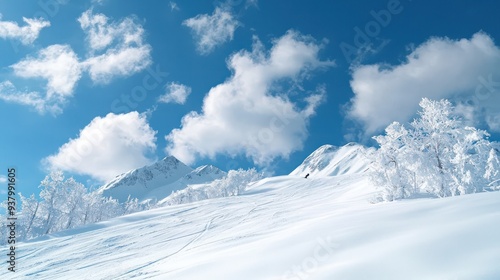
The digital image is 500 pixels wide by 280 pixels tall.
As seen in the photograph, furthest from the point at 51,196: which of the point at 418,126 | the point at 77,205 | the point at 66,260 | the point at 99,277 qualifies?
the point at 418,126

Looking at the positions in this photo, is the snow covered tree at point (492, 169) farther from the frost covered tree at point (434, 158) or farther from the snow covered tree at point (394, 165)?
the snow covered tree at point (394, 165)

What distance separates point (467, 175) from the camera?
2738 centimetres

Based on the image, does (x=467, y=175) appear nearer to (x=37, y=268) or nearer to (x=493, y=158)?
(x=493, y=158)

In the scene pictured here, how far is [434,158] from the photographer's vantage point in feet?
100

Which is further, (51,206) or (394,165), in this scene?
(51,206)

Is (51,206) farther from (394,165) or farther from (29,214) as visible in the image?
(394,165)

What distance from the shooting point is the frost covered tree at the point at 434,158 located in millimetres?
27734

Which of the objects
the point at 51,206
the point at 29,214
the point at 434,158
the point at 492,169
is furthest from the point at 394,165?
the point at 29,214

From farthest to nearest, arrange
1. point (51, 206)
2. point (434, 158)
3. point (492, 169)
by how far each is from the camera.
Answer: point (51, 206)
point (434, 158)
point (492, 169)

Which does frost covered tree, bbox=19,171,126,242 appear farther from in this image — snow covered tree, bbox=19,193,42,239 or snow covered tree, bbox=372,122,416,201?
snow covered tree, bbox=372,122,416,201

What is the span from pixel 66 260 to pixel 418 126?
36.4 m

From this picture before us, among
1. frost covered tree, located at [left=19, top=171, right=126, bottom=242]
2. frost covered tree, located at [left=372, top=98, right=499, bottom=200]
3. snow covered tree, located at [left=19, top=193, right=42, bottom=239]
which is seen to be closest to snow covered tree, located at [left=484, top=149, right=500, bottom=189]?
frost covered tree, located at [left=372, top=98, right=499, bottom=200]

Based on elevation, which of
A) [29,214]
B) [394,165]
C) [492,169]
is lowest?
[492,169]

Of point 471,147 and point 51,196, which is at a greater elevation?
point 51,196
